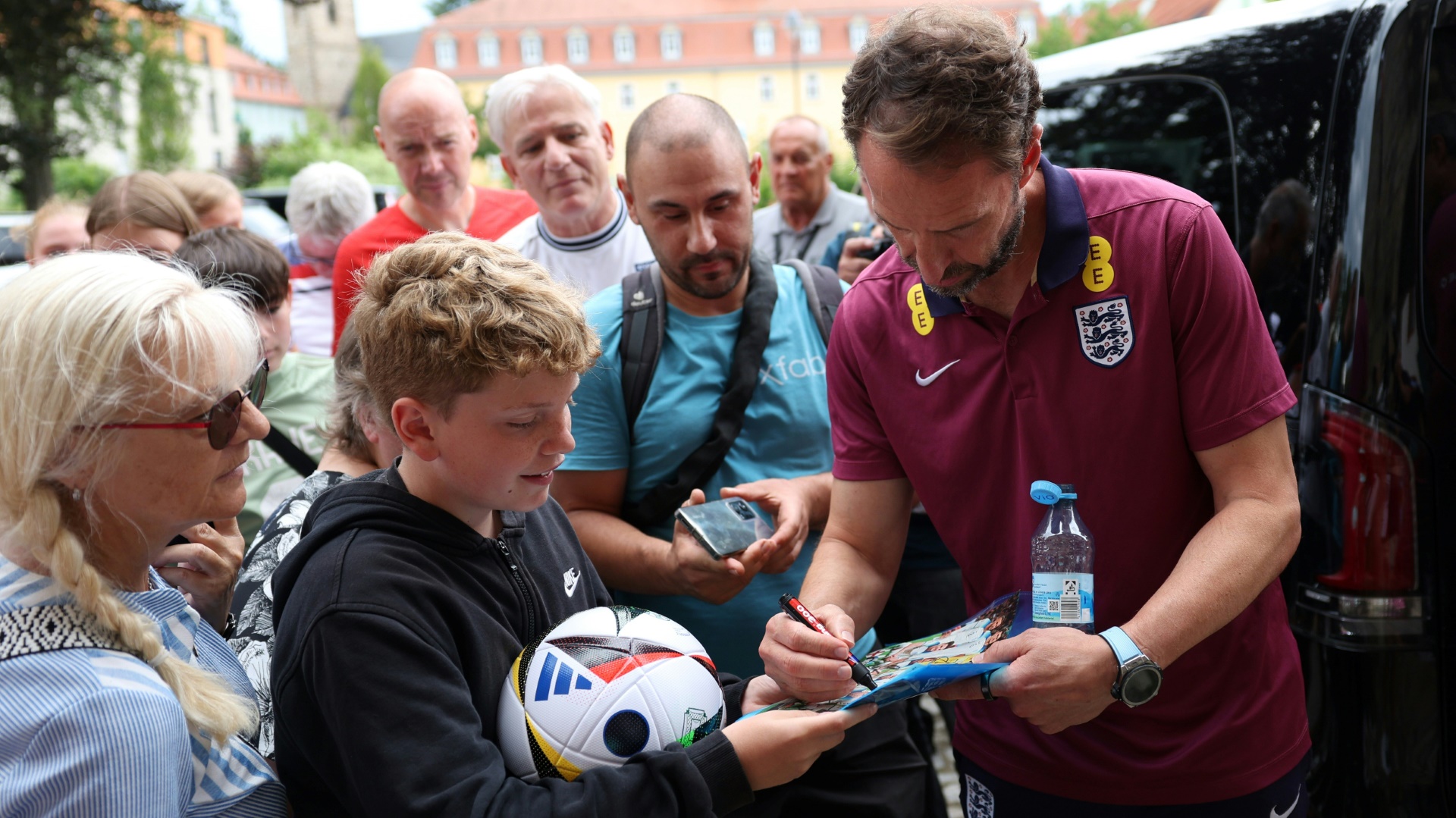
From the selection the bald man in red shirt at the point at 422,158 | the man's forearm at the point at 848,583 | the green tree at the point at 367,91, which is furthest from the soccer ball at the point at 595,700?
the green tree at the point at 367,91

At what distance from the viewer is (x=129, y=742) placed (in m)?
1.52

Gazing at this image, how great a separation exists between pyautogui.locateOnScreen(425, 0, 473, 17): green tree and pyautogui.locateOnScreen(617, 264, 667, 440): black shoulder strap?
3451 inches

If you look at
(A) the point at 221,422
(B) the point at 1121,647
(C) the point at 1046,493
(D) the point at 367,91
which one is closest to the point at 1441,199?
(C) the point at 1046,493

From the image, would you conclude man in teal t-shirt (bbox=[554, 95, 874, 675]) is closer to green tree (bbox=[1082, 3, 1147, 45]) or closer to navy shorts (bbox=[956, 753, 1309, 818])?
navy shorts (bbox=[956, 753, 1309, 818])

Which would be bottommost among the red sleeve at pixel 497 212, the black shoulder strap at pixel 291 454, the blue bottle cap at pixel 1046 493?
the black shoulder strap at pixel 291 454

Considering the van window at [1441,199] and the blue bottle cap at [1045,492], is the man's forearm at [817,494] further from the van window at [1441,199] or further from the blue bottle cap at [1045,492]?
the van window at [1441,199]

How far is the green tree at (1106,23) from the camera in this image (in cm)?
3644

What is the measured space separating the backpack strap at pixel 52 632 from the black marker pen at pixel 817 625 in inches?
43.1

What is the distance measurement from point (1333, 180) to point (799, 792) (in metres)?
1.85

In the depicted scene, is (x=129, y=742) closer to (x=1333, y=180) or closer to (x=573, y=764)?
(x=573, y=764)

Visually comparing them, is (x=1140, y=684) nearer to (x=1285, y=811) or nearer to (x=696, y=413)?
(x=1285, y=811)

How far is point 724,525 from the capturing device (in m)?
2.63

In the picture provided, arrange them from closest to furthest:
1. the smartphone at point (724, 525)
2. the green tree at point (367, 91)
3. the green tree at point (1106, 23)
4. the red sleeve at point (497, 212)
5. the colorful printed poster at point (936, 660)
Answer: the colorful printed poster at point (936, 660), the smartphone at point (724, 525), the red sleeve at point (497, 212), the green tree at point (1106, 23), the green tree at point (367, 91)

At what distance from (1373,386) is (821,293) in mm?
1453
